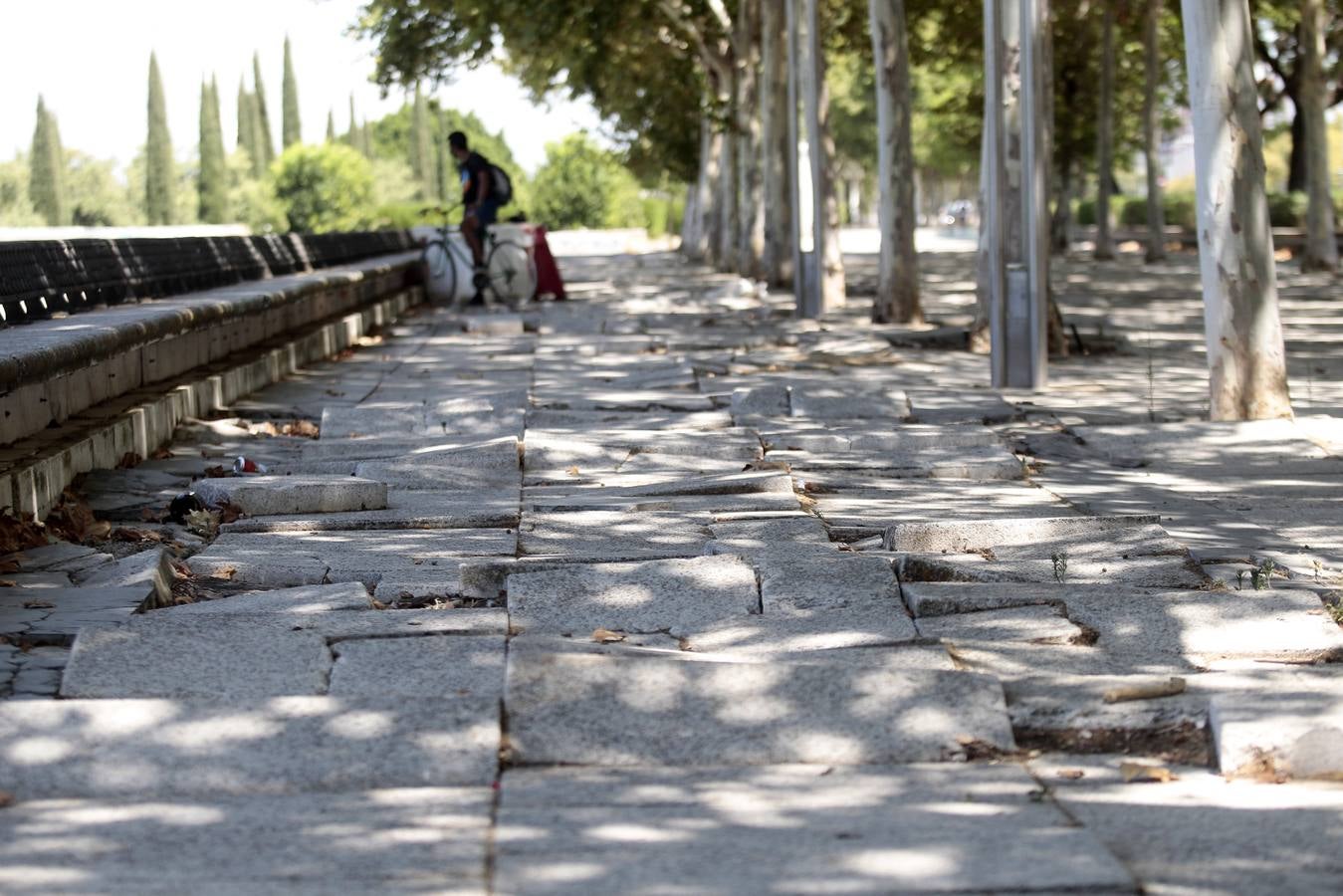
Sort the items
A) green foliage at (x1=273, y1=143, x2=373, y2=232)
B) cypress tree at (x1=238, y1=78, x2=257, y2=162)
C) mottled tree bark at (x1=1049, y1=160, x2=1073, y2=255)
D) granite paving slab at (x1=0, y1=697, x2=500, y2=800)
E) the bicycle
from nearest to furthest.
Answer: granite paving slab at (x1=0, y1=697, x2=500, y2=800) < the bicycle < mottled tree bark at (x1=1049, y1=160, x2=1073, y2=255) < green foliage at (x1=273, y1=143, x2=373, y2=232) < cypress tree at (x1=238, y1=78, x2=257, y2=162)

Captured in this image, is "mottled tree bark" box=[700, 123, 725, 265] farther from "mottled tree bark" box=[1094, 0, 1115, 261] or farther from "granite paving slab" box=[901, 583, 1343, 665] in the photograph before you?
"granite paving slab" box=[901, 583, 1343, 665]

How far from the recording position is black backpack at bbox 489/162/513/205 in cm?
2322

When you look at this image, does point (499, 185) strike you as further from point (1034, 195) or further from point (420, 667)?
point (420, 667)

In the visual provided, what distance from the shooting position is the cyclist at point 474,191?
22359mm

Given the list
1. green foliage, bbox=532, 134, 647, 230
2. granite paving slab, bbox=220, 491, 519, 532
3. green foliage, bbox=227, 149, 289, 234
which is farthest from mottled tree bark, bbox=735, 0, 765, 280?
green foliage, bbox=532, 134, 647, 230

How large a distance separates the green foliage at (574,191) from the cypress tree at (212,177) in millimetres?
15703

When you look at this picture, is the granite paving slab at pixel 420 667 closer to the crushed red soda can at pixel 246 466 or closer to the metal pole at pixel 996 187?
the crushed red soda can at pixel 246 466

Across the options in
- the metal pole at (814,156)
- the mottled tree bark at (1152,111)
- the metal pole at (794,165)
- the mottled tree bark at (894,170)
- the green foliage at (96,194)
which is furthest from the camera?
the green foliage at (96,194)

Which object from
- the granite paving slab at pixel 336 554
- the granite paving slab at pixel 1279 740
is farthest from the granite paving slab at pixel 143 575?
the granite paving slab at pixel 1279 740

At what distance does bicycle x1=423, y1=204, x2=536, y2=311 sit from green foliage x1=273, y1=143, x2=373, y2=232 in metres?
57.2

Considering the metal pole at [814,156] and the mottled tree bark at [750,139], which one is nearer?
the metal pole at [814,156]

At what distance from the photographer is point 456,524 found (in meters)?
7.80

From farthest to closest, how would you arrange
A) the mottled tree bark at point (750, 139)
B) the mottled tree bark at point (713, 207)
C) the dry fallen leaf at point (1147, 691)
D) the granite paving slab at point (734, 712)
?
the mottled tree bark at point (713, 207), the mottled tree bark at point (750, 139), the dry fallen leaf at point (1147, 691), the granite paving slab at point (734, 712)

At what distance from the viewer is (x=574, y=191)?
90.1m
